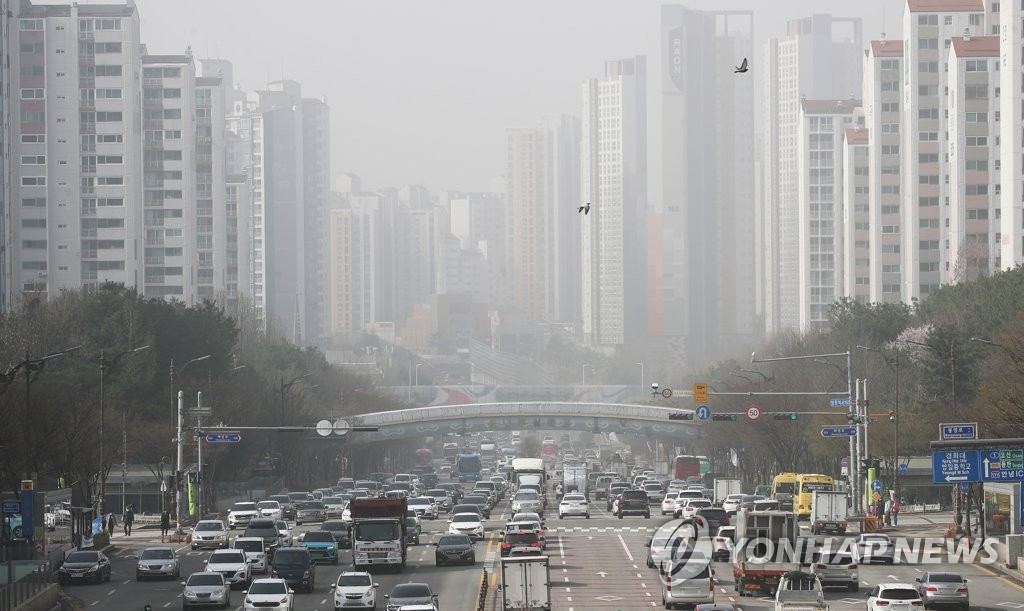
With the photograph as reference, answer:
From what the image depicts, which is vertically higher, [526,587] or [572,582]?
[526,587]

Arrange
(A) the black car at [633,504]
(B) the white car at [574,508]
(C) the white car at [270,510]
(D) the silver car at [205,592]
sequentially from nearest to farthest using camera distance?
(D) the silver car at [205,592] → (C) the white car at [270,510] → (A) the black car at [633,504] → (B) the white car at [574,508]

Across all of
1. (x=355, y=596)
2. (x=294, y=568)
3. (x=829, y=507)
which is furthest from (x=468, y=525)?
(x=355, y=596)

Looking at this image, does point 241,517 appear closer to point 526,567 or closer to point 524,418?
point 526,567

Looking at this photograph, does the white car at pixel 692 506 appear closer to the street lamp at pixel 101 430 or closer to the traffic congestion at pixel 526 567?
the traffic congestion at pixel 526 567

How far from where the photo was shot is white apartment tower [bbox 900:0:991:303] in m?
173

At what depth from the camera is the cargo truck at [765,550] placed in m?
46.4

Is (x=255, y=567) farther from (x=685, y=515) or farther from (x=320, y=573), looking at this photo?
(x=685, y=515)

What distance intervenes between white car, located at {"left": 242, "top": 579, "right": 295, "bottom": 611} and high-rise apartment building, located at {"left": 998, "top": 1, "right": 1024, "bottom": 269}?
93.3 m

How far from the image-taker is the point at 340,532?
66.8 meters

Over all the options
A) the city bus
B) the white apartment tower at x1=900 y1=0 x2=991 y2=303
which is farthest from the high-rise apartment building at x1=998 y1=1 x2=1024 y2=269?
the city bus

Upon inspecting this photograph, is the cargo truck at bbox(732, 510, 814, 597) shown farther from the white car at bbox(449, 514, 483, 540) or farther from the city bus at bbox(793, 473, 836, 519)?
A: the city bus at bbox(793, 473, 836, 519)

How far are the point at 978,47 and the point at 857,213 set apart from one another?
40.1 meters

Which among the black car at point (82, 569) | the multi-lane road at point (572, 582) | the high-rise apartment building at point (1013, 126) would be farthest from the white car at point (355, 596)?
the high-rise apartment building at point (1013, 126)

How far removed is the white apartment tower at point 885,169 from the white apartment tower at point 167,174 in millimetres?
74345
